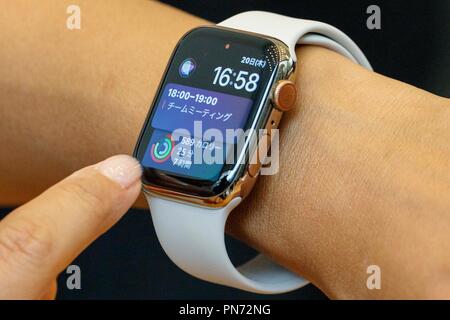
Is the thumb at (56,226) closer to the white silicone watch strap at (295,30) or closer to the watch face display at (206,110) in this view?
the watch face display at (206,110)

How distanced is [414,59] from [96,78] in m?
0.47

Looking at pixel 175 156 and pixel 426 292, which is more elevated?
pixel 175 156

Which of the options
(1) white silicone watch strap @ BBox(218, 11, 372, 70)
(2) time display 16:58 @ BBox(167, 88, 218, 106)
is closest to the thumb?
(2) time display 16:58 @ BBox(167, 88, 218, 106)

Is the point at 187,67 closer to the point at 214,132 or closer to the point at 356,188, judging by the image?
the point at 214,132

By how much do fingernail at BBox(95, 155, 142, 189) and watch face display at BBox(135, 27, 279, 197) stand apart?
27 millimetres

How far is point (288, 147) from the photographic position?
30.5 inches

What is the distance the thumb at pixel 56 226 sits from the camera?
60 cm

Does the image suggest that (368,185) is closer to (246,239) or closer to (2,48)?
(246,239)

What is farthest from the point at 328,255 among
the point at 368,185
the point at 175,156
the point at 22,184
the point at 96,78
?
the point at 22,184

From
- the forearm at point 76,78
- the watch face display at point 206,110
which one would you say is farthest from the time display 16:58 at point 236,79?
the forearm at point 76,78

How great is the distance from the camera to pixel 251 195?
791 millimetres

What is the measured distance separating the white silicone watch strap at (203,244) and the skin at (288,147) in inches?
1.6

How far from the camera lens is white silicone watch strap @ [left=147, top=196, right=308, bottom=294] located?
723mm

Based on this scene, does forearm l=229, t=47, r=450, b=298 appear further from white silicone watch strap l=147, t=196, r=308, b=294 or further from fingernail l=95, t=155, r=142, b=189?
fingernail l=95, t=155, r=142, b=189
